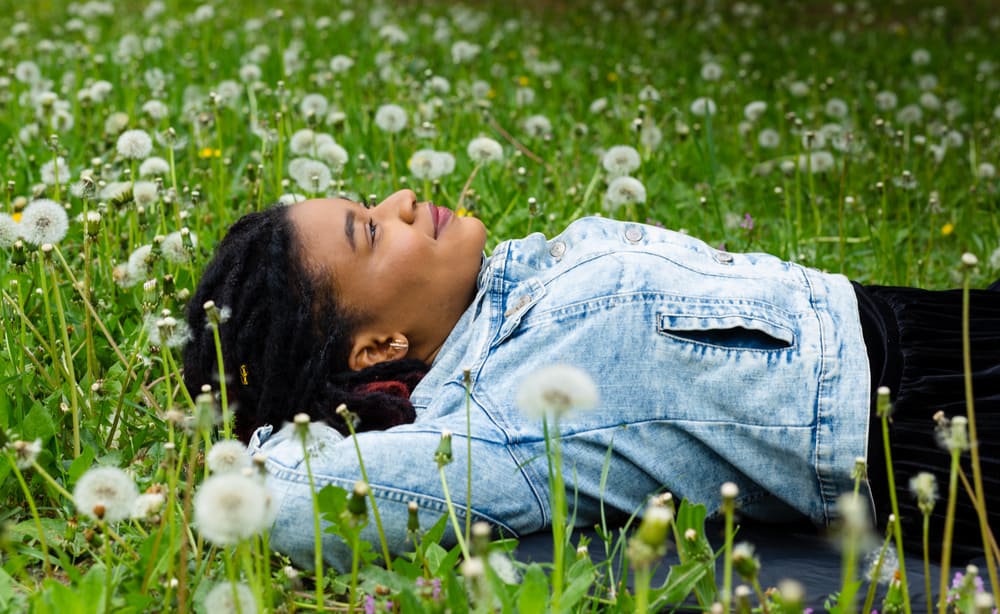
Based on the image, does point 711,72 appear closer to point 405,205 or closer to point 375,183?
point 375,183

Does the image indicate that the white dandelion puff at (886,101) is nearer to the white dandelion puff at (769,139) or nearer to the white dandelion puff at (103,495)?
the white dandelion puff at (769,139)

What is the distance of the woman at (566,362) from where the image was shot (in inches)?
71.8

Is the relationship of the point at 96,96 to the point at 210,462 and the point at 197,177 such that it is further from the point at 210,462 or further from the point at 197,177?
the point at 210,462

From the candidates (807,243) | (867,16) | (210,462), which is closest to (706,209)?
(807,243)

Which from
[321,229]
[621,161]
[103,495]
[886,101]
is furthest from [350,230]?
[886,101]

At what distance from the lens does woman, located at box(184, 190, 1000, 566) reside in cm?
182

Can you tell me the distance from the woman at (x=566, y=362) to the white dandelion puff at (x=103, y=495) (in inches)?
14.1

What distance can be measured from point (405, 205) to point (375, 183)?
1.30 metres

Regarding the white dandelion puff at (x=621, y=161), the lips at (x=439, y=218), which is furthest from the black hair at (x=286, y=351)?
Answer: the white dandelion puff at (x=621, y=161)

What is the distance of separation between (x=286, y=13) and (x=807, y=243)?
4.41 meters

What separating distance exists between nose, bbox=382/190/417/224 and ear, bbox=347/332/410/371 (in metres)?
0.22

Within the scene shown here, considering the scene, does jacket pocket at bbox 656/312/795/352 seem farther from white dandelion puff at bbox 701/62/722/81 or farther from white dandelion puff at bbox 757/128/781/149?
white dandelion puff at bbox 701/62/722/81

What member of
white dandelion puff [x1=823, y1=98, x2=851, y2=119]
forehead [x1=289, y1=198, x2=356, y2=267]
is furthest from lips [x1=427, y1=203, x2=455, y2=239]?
white dandelion puff [x1=823, y1=98, x2=851, y2=119]

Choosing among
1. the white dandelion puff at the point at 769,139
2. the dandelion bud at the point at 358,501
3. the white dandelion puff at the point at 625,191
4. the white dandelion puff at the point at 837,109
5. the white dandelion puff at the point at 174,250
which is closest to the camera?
the dandelion bud at the point at 358,501
